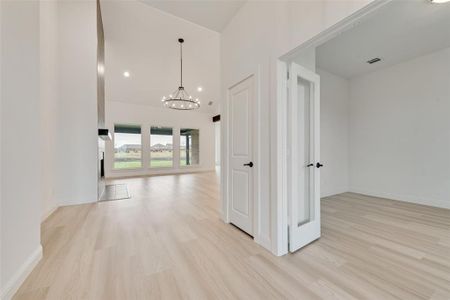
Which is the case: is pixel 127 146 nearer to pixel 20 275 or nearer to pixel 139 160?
pixel 139 160

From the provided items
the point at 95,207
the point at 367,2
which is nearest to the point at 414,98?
the point at 367,2

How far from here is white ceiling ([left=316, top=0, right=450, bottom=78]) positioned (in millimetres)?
2534

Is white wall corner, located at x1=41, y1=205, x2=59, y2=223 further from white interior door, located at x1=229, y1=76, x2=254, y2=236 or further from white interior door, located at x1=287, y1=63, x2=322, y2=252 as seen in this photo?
white interior door, located at x1=287, y1=63, x2=322, y2=252

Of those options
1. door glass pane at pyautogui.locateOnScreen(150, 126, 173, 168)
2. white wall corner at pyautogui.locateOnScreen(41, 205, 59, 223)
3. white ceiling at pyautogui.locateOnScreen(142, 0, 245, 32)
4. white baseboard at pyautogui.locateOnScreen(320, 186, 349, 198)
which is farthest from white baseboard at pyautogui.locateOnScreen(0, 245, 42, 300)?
door glass pane at pyautogui.locateOnScreen(150, 126, 173, 168)

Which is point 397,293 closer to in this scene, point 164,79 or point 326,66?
point 326,66

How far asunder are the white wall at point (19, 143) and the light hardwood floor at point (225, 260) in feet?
0.84

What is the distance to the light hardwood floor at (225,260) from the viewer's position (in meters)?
1.46

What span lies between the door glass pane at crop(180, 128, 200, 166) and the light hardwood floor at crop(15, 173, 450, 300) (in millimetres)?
6167

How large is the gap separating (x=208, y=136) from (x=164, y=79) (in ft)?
12.4

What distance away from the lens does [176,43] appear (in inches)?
201

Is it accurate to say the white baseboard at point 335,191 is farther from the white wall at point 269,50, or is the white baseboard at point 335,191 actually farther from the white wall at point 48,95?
the white wall at point 48,95

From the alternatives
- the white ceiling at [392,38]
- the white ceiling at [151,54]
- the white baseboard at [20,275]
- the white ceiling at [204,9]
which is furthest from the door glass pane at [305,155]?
the white ceiling at [151,54]

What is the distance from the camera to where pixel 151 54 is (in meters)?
5.55

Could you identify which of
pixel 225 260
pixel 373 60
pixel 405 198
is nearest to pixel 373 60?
pixel 373 60
